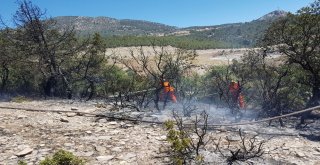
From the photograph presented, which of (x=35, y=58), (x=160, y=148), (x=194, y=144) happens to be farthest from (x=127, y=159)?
(x=35, y=58)

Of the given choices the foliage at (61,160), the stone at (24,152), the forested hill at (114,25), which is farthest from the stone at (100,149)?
the forested hill at (114,25)

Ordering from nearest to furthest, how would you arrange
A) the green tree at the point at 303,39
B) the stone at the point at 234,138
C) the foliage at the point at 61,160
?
the foliage at the point at 61,160 → the stone at the point at 234,138 → the green tree at the point at 303,39

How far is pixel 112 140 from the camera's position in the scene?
6.90 m

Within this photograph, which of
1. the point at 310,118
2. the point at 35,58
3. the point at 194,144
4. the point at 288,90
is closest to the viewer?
the point at 194,144

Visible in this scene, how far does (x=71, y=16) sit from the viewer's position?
5433 inches

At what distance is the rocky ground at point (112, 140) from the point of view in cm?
616

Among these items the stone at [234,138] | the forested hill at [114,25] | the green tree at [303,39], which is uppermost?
the forested hill at [114,25]

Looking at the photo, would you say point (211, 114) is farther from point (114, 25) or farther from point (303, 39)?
point (114, 25)

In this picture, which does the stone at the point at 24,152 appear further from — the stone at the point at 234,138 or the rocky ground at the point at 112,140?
the stone at the point at 234,138

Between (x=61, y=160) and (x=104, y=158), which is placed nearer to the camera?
(x=61, y=160)

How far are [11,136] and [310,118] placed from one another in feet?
25.0

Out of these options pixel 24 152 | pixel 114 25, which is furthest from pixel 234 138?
pixel 114 25

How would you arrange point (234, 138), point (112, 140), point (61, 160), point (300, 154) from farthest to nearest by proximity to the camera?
point (234, 138), point (112, 140), point (300, 154), point (61, 160)

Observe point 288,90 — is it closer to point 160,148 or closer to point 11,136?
point 160,148
